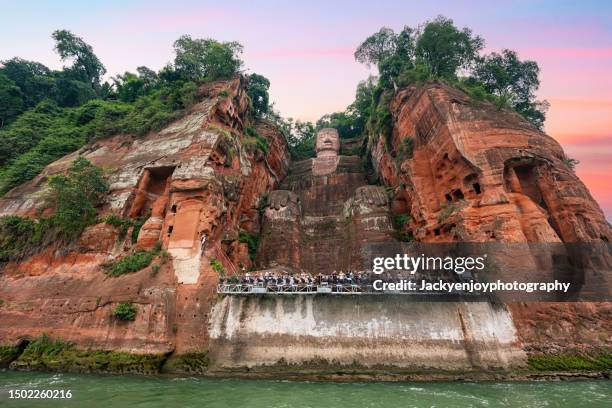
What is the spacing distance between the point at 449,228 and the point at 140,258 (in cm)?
1905

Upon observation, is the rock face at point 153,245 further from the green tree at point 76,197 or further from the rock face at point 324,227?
the rock face at point 324,227

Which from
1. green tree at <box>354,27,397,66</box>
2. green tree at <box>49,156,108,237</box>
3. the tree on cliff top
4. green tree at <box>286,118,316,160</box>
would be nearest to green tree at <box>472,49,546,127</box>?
the tree on cliff top

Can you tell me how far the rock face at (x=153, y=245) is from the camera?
53.1 feet

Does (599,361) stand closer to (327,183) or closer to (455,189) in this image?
(455,189)

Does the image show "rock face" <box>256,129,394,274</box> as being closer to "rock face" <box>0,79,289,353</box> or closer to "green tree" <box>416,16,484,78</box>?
"rock face" <box>0,79,289,353</box>

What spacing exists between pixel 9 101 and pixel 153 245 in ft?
105

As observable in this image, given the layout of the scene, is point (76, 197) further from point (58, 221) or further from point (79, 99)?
point (79, 99)

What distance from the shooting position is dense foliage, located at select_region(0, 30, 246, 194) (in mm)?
27125

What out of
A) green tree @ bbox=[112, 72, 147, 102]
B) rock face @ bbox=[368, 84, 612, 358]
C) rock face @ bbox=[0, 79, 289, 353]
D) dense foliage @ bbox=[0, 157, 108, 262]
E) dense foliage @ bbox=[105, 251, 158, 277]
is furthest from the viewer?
green tree @ bbox=[112, 72, 147, 102]

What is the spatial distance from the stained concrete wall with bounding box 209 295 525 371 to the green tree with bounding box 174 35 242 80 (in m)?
25.5

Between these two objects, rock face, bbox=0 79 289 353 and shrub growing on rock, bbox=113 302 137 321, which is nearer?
shrub growing on rock, bbox=113 302 137 321

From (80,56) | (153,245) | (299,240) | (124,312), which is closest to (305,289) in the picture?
(124,312)

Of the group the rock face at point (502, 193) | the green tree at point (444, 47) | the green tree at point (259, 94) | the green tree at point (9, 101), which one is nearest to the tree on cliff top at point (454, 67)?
the green tree at point (444, 47)

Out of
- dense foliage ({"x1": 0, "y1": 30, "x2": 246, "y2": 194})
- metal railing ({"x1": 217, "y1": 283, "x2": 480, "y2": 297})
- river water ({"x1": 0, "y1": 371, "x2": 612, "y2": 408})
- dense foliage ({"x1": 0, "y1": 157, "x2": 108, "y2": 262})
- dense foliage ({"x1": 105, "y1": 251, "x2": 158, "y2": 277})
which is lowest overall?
river water ({"x1": 0, "y1": 371, "x2": 612, "y2": 408})
